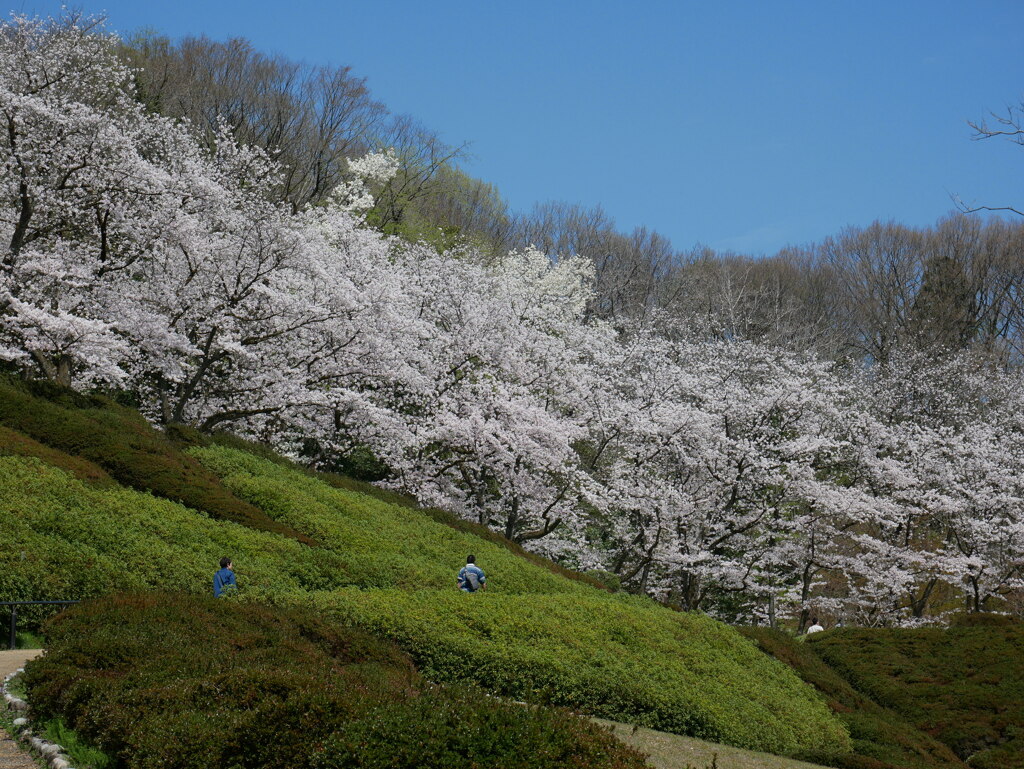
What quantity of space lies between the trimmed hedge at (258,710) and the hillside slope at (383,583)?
2.76 meters

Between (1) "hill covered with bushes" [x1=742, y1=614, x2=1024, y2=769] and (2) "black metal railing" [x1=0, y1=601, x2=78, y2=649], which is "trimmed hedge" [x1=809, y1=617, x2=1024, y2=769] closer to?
(1) "hill covered with bushes" [x1=742, y1=614, x2=1024, y2=769]

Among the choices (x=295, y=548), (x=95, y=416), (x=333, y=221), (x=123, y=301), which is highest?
(x=333, y=221)

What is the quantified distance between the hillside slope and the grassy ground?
21.7 inches

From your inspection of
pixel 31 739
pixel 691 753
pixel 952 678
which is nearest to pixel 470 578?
pixel 691 753

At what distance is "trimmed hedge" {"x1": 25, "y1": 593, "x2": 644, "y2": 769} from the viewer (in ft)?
20.1

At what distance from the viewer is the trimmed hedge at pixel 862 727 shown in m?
12.8

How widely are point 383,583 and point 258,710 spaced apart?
9144mm

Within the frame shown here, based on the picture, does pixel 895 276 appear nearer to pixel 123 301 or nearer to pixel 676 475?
pixel 676 475

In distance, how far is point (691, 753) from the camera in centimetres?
1080

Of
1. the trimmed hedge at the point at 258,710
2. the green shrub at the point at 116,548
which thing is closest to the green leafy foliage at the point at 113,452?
the green shrub at the point at 116,548

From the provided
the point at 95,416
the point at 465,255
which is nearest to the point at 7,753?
the point at 95,416

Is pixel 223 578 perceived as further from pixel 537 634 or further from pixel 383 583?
pixel 537 634

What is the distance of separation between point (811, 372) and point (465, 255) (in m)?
14.2

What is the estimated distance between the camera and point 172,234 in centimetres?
2158
